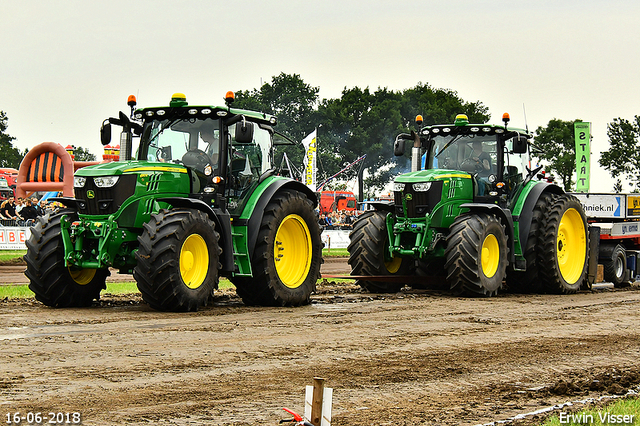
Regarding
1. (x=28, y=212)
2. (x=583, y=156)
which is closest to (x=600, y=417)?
(x=583, y=156)

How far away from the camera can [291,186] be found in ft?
38.2

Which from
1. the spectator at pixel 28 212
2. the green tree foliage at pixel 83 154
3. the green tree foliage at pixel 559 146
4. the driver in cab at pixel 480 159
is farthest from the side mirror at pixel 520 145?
the green tree foliage at pixel 83 154

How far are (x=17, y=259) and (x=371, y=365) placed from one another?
1756cm

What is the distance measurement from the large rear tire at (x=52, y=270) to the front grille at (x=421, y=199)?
5.15 m

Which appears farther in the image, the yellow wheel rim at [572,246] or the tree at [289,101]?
the tree at [289,101]

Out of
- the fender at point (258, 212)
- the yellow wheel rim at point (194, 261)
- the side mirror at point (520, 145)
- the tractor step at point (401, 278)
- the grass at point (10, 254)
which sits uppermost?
the side mirror at point (520, 145)

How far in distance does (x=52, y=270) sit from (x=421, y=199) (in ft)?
19.3

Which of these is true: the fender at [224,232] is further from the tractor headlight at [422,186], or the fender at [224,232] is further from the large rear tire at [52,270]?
the tractor headlight at [422,186]

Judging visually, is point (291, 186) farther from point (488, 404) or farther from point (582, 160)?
point (582, 160)

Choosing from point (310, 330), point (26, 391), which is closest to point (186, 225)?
point (310, 330)

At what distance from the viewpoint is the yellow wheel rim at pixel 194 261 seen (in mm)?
9766

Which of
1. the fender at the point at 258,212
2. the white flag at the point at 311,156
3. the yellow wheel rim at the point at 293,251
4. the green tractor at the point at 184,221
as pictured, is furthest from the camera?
the white flag at the point at 311,156

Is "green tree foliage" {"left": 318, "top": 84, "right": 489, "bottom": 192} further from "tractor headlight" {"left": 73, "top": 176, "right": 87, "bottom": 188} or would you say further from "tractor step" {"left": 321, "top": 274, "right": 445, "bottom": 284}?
"tractor headlight" {"left": 73, "top": 176, "right": 87, "bottom": 188}

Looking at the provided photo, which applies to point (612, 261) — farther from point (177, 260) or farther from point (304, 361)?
point (304, 361)
